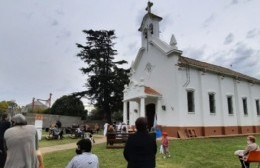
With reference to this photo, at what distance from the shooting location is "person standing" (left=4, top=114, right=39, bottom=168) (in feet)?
13.7

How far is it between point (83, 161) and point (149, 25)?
23604mm

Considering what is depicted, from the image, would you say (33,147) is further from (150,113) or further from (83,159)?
(150,113)

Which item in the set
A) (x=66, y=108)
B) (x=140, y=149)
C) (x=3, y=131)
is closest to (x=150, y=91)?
(x=3, y=131)

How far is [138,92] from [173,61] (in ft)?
13.7

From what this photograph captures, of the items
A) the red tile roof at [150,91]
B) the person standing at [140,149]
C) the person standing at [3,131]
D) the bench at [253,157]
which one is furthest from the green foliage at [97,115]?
the person standing at [140,149]

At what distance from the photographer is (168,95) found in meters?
22.5

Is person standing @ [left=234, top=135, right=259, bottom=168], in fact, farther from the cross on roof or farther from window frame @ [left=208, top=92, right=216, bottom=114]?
the cross on roof

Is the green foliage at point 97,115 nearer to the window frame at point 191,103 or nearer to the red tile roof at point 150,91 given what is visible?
the red tile roof at point 150,91

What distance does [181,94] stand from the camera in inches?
852

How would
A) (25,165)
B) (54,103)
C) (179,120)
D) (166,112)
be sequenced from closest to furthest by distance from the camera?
(25,165), (179,120), (166,112), (54,103)

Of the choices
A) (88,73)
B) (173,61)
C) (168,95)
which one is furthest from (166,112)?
(88,73)

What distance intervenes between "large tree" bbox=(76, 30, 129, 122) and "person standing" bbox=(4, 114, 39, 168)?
116 feet

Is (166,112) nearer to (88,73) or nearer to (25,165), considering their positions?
(25,165)

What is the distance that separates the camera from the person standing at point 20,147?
4.17 m
